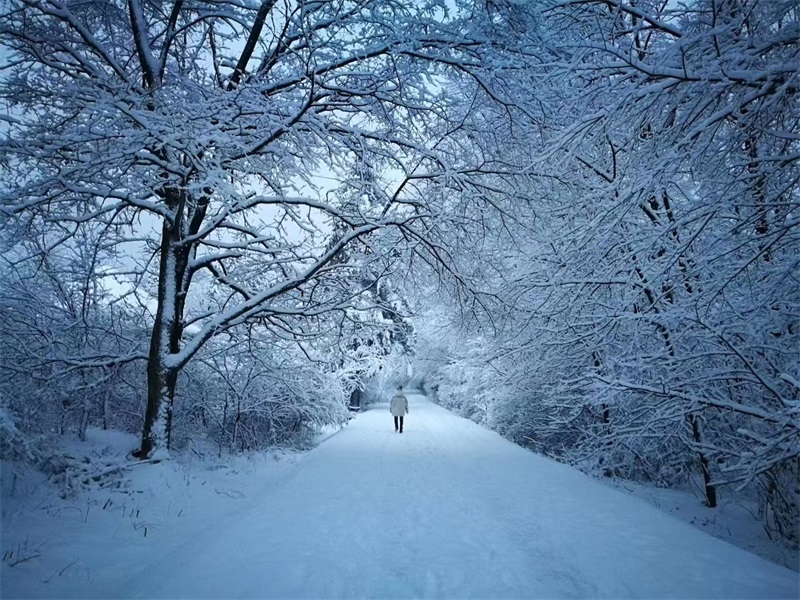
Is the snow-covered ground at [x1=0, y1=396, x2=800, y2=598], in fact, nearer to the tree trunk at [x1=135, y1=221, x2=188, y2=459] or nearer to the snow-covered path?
the snow-covered path

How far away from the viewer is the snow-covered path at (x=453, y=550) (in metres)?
3.06

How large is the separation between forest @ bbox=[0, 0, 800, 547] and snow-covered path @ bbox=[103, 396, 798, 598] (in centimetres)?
87

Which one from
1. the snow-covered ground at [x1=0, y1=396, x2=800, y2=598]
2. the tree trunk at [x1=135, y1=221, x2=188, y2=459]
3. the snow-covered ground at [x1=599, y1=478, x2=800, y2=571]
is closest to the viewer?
the snow-covered ground at [x1=0, y1=396, x2=800, y2=598]

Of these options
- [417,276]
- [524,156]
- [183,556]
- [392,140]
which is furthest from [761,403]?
[183,556]

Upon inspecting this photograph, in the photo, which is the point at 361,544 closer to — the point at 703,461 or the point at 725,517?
the point at 703,461

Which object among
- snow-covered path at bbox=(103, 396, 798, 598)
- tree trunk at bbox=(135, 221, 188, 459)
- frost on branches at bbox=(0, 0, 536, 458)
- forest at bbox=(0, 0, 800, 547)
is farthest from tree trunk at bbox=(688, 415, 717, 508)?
tree trunk at bbox=(135, 221, 188, 459)

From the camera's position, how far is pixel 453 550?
12.7 feet

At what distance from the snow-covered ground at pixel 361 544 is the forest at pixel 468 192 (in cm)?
83

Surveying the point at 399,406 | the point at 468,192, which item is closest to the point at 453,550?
the point at 468,192

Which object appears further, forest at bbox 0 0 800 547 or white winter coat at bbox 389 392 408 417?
white winter coat at bbox 389 392 408 417

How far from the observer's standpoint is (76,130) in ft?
13.8

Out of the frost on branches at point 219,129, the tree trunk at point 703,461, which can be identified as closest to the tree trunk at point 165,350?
the frost on branches at point 219,129

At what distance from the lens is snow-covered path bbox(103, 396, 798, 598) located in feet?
10.0

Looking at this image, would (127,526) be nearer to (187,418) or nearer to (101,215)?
(101,215)
